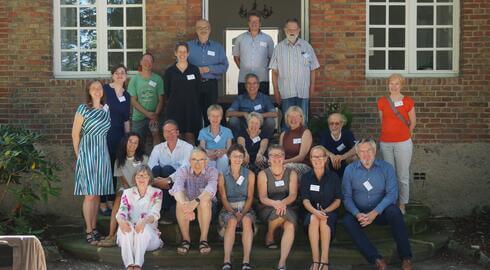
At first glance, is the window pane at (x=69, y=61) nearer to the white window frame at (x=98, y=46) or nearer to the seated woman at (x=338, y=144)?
the white window frame at (x=98, y=46)

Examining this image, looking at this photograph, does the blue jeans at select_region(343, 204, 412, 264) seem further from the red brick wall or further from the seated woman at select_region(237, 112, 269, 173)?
the red brick wall

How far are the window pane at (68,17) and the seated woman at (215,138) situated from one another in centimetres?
269

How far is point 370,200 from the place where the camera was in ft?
27.2

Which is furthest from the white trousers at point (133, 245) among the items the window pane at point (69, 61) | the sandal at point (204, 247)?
the window pane at point (69, 61)

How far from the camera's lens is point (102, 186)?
28.1 feet

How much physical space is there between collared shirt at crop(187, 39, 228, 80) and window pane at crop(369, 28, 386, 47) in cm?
213

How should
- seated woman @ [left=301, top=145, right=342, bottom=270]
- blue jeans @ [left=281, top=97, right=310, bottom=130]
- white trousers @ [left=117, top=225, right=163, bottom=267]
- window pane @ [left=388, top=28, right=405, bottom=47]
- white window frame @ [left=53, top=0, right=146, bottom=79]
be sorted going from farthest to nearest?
window pane @ [left=388, top=28, right=405, bottom=47] → white window frame @ [left=53, top=0, right=146, bottom=79] → blue jeans @ [left=281, top=97, right=310, bottom=130] → seated woman @ [left=301, top=145, right=342, bottom=270] → white trousers @ [left=117, top=225, right=163, bottom=267]

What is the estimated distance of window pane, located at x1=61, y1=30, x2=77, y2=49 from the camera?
10.5m

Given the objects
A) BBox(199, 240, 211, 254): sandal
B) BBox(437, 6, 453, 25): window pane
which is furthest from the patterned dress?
BBox(437, 6, 453, 25): window pane

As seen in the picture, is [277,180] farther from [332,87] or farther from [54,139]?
[54,139]

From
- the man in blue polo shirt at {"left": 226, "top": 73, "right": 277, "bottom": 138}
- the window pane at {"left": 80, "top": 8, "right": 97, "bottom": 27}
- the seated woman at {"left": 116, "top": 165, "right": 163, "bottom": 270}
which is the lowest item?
the seated woman at {"left": 116, "top": 165, "right": 163, "bottom": 270}

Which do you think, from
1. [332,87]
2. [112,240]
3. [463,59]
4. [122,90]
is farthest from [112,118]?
[463,59]

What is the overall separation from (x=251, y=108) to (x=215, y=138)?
0.84 metres

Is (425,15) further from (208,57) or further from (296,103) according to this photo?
(208,57)
